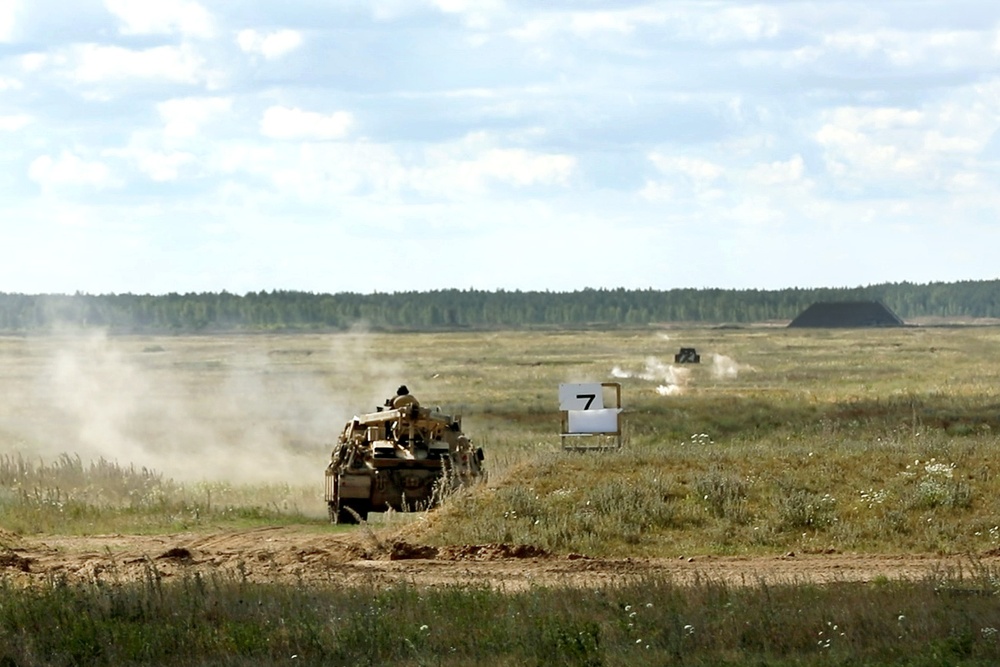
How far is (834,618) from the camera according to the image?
48.4 feet

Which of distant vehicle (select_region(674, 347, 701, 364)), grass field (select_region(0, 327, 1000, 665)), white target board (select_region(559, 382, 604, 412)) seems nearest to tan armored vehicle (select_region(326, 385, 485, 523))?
grass field (select_region(0, 327, 1000, 665))

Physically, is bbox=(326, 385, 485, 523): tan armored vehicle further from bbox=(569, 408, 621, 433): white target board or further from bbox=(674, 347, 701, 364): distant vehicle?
bbox=(674, 347, 701, 364): distant vehicle

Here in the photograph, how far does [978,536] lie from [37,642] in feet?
42.4

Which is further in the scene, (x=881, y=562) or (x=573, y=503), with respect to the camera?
(x=573, y=503)

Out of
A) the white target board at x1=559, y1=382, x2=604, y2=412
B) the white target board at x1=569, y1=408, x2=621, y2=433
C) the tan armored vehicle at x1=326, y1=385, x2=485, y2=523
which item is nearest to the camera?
the tan armored vehicle at x1=326, y1=385, x2=485, y2=523

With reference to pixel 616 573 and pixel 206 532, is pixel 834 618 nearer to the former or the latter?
pixel 616 573

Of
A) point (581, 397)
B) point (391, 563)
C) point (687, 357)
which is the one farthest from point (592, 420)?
point (687, 357)

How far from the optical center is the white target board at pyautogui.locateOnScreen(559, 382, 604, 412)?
31.8 metres

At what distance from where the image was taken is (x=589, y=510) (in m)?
24.4

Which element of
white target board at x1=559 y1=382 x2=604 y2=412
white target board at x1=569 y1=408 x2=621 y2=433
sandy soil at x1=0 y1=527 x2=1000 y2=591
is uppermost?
white target board at x1=559 y1=382 x2=604 y2=412

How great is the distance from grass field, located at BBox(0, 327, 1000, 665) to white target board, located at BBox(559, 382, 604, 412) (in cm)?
139

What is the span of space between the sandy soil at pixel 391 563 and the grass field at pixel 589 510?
928mm

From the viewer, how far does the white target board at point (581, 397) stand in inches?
1252

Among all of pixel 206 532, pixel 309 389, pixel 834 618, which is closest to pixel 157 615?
pixel 834 618
